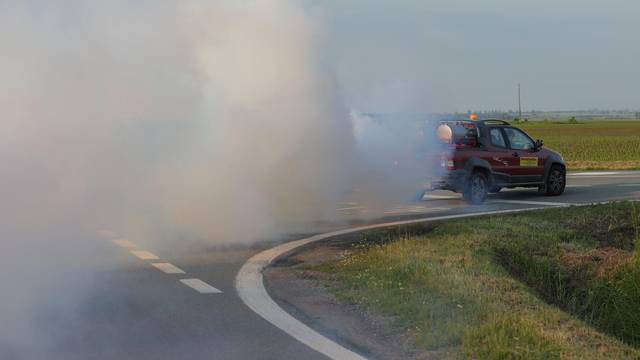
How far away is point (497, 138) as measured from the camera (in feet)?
64.4

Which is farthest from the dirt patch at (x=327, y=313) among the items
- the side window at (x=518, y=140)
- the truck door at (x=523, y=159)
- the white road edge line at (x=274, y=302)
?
the side window at (x=518, y=140)

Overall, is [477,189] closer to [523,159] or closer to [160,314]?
[523,159]

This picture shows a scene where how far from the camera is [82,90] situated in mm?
11758

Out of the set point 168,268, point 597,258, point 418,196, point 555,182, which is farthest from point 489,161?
point 168,268

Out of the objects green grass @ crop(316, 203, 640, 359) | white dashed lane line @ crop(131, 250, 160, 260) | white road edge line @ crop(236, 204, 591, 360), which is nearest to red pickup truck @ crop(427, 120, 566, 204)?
green grass @ crop(316, 203, 640, 359)

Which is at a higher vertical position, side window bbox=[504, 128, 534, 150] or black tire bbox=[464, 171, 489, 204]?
side window bbox=[504, 128, 534, 150]

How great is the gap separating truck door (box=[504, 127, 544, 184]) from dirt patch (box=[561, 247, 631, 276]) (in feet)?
25.5

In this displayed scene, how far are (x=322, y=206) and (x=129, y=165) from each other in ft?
15.9

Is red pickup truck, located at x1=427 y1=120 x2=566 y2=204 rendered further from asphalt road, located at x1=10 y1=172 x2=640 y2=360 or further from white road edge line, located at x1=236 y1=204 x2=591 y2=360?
asphalt road, located at x1=10 y1=172 x2=640 y2=360

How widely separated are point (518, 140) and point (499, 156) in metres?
1.00

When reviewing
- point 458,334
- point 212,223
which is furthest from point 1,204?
point 458,334

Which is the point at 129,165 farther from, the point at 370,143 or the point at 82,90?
the point at 370,143

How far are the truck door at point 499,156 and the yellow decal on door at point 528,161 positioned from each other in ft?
1.38

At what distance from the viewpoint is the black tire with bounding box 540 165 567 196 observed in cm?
2075
